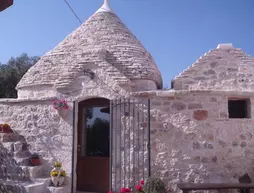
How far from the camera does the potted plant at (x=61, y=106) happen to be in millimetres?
6848

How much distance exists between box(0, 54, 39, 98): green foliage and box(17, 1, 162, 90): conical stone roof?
28.3 ft

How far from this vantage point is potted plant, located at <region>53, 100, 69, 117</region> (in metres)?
6.85

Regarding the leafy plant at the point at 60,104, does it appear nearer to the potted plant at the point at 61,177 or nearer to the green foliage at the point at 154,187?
the potted plant at the point at 61,177

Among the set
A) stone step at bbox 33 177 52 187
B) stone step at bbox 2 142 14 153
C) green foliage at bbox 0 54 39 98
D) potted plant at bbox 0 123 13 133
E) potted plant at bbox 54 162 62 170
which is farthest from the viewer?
green foliage at bbox 0 54 39 98

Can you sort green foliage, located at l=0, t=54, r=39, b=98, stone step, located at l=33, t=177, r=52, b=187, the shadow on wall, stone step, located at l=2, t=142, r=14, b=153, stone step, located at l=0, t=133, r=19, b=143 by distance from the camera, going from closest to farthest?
the shadow on wall → stone step, located at l=33, t=177, r=52, b=187 → stone step, located at l=2, t=142, r=14, b=153 → stone step, located at l=0, t=133, r=19, b=143 → green foliage, located at l=0, t=54, r=39, b=98

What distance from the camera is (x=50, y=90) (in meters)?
8.72

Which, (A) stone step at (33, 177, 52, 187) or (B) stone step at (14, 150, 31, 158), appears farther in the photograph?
(B) stone step at (14, 150, 31, 158)

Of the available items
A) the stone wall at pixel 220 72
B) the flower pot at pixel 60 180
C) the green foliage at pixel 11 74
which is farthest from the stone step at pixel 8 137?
the green foliage at pixel 11 74

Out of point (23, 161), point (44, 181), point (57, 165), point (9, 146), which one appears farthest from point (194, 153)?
point (9, 146)

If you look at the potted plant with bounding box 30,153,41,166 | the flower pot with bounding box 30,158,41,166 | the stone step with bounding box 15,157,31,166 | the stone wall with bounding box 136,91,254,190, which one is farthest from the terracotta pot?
the stone wall with bounding box 136,91,254,190

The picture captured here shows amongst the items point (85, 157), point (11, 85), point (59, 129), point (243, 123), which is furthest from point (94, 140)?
point (11, 85)

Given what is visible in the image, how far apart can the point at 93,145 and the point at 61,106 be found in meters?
1.59

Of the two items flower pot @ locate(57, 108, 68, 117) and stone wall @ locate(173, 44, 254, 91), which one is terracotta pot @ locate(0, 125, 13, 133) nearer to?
flower pot @ locate(57, 108, 68, 117)

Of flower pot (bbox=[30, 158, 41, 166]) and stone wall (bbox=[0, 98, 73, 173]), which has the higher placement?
stone wall (bbox=[0, 98, 73, 173])
